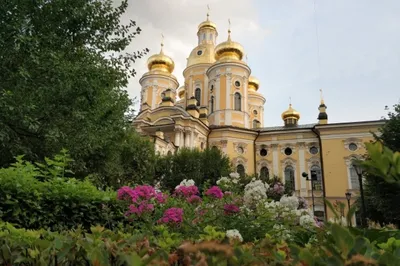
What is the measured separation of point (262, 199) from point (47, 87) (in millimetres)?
6324

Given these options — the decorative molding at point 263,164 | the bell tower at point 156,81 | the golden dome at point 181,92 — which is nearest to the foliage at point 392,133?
the decorative molding at point 263,164

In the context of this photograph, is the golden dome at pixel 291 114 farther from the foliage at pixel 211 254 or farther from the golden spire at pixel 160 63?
the foliage at pixel 211 254

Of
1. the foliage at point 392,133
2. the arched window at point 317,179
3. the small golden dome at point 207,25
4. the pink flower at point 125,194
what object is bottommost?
the pink flower at point 125,194

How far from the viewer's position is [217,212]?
5711mm

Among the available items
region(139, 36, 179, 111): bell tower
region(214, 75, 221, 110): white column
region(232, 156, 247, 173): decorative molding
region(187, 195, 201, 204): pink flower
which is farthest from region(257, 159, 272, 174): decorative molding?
region(187, 195, 201, 204): pink flower

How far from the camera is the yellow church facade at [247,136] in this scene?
106 ft

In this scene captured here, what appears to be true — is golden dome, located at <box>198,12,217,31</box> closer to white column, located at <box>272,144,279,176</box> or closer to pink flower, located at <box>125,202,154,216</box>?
white column, located at <box>272,144,279,176</box>

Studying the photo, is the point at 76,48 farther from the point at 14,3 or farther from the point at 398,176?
the point at 398,176

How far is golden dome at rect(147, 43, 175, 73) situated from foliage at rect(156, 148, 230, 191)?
22.7m

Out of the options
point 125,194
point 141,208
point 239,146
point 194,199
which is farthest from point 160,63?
point 141,208

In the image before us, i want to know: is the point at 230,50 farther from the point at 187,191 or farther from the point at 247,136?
the point at 187,191

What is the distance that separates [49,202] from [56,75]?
3783mm

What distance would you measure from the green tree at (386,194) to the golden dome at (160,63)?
3101 cm

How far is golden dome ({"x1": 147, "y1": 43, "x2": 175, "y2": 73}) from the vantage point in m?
45.2
